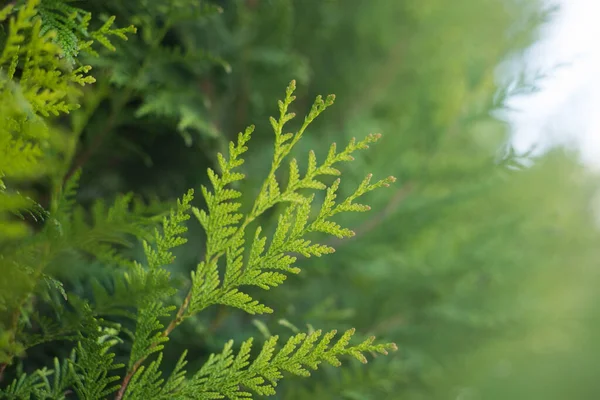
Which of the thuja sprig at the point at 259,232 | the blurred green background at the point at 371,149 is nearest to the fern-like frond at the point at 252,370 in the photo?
the thuja sprig at the point at 259,232

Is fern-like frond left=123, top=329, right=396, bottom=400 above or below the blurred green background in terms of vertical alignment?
below

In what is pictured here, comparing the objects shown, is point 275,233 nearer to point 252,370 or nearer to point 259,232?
point 259,232

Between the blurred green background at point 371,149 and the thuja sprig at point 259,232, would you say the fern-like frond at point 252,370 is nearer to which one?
the thuja sprig at point 259,232

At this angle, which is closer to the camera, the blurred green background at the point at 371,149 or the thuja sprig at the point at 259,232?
the thuja sprig at the point at 259,232

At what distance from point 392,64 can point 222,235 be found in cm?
146

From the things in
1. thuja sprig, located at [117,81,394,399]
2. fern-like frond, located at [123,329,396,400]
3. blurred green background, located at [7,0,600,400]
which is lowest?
fern-like frond, located at [123,329,396,400]

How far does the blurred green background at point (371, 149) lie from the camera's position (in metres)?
1.18

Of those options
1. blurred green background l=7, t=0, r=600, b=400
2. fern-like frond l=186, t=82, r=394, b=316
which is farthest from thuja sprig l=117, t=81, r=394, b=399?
blurred green background l=7, t=0, r=600, b=400

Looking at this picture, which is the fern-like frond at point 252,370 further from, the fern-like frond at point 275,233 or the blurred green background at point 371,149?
the blurred green background at point 371,149

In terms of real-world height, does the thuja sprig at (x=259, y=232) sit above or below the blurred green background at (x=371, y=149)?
below

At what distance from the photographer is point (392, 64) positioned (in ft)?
6.56

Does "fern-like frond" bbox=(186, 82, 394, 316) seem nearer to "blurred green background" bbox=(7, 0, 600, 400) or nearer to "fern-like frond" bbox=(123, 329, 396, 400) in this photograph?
"fern-like frond" bbox=(123, 329, 396, 400)

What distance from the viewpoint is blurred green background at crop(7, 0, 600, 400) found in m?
1.18

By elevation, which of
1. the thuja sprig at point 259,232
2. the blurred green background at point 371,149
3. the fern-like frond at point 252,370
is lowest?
the fern-like frond at point 252,370
